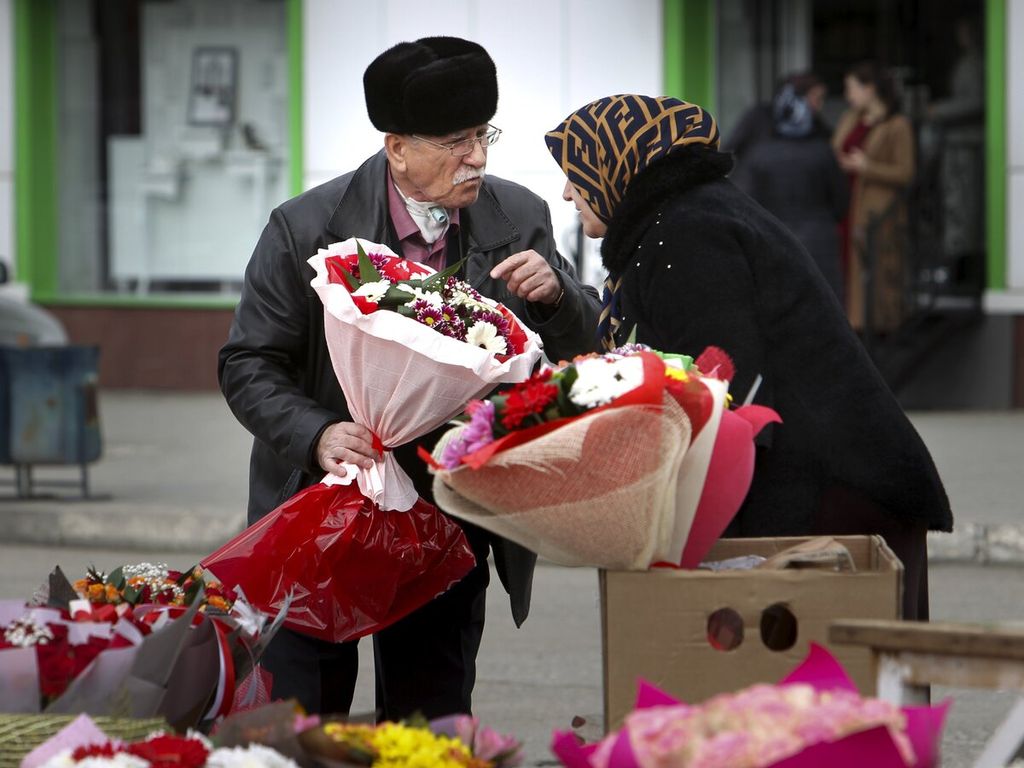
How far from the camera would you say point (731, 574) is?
112 inches

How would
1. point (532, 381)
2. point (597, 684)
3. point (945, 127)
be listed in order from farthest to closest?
point (945, 127)
point (597, 684)
point (532, 381)

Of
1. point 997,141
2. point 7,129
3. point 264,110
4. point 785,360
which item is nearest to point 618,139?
point 785,360

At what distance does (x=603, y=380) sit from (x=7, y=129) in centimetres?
1417

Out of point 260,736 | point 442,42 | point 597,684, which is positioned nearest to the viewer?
point 260,736

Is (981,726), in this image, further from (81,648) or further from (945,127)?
(945,127)

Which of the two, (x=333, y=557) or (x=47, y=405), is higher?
(x=333, y=557)

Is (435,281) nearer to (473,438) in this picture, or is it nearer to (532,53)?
(473,438)

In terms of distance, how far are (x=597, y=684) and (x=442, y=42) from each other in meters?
3.12

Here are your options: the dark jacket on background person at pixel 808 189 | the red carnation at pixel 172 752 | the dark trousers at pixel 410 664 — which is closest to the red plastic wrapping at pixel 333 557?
the dark trousers at pixel 410 664

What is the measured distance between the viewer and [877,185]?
550 inches

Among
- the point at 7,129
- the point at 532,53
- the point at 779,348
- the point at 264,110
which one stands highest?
the point at 532,53

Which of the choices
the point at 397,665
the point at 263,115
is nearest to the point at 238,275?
the point at 263,115

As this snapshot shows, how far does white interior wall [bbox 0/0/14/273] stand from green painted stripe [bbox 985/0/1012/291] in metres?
8.01

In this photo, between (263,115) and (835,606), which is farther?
(263,115)
